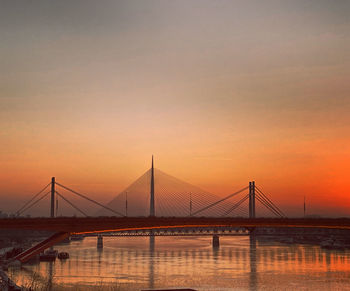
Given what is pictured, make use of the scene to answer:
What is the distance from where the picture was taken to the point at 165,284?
58438 millimetres

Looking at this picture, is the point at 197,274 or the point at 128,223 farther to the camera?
the point at 197,274

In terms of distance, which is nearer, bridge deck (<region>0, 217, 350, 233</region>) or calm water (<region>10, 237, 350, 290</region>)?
bridge deck (<region>0, 217, 350, 233</region>)

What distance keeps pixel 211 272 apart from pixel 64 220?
23570 mm

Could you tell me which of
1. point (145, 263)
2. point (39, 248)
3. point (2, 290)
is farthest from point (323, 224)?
point (2, 290)

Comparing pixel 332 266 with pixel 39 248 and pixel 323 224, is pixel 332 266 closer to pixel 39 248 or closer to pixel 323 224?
pixel 323 224

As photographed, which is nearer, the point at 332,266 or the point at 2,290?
the point at 2,290

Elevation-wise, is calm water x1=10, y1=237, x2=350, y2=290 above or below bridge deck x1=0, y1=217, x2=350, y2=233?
below

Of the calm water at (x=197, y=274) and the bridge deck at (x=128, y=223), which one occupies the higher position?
the bridge deck at (x=128, y=223)

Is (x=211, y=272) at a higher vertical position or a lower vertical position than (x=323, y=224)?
lower

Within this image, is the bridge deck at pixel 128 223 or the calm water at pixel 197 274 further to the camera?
the calm water at pixel 197 274

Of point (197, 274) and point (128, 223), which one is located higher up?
point (128, 223)

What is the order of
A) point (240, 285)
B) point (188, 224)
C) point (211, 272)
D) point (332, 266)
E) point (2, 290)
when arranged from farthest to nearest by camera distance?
point (332, 266)
point (211, 272)
point (188, 224)
point (240, 285)
point (2, 290)

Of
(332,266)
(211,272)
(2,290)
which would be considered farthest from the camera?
(332,266)

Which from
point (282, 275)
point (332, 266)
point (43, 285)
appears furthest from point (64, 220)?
point (332, 266)
